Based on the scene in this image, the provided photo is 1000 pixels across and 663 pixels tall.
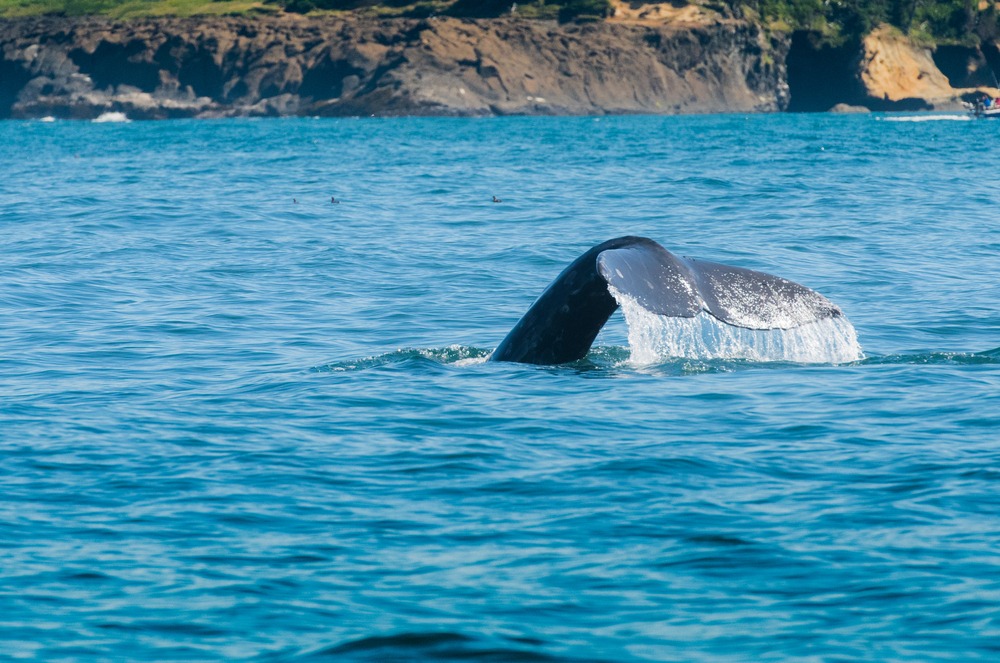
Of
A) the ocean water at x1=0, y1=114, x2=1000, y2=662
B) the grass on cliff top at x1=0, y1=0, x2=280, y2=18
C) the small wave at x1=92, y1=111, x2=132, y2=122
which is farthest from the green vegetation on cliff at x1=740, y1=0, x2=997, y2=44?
the ocean water at x1=0, y1=114, x2=1000, y2=662

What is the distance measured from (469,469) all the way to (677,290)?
6.47 ft

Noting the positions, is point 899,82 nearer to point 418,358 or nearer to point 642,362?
point 642,362

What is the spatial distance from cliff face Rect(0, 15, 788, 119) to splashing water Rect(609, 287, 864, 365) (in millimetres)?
115519

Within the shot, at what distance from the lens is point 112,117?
432ft

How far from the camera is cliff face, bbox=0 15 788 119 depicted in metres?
130

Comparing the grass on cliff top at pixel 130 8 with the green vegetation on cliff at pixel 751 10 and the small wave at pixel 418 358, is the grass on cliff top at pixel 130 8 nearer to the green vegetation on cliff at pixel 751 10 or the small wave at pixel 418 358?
the green vegetation on cliff at pixel 751 10

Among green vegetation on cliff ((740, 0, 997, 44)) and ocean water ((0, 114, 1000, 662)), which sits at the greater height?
green vegetation on cliff ((740, 0, 997, 44))

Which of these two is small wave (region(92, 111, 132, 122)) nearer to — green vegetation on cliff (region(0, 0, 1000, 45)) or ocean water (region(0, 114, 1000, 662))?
green vegetation on cliff (region(0, 0, 1000, 45))

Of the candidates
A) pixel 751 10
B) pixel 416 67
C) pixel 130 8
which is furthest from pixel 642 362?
pixel 130 8

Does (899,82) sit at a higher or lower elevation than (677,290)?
lower

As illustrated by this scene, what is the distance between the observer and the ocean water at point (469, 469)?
632cm

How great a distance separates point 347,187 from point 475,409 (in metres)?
28.7

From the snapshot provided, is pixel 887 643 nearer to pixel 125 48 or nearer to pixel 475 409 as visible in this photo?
pixel 475 409

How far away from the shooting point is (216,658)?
19.6ft
